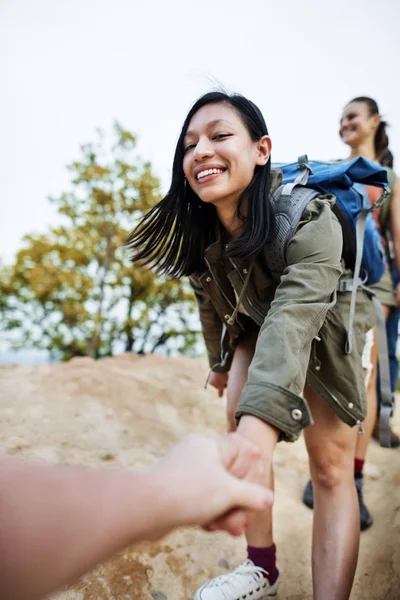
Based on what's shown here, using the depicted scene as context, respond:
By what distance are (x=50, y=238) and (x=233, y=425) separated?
29.8 feet

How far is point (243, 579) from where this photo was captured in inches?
77.4

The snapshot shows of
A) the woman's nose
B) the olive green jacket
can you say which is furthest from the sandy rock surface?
the woman's nose

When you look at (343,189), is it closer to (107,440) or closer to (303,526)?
(303,526)

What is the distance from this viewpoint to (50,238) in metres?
10.3

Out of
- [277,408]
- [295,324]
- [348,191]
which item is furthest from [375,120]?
[277,408]

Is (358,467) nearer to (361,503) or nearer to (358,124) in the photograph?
(361,503)

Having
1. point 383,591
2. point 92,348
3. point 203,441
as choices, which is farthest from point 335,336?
point 92,348

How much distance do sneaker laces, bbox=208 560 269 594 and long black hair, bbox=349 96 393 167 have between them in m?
3.00

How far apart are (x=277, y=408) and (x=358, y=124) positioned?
2879 mm

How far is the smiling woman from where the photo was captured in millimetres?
1565

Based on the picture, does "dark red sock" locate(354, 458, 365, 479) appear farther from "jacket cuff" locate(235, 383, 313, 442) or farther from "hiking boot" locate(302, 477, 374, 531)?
"jacket cuff" locate(235, 383, 313, 442)

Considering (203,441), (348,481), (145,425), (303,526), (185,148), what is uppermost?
(185,148)

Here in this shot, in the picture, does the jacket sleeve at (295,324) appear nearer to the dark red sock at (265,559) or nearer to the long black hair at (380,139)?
the dark red sock at (265,559)

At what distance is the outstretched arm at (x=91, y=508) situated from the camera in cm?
75
